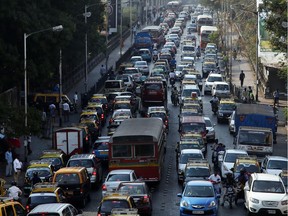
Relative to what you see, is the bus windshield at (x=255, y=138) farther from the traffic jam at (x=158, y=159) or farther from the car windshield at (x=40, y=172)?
the car windshield at (x=40, y=172)

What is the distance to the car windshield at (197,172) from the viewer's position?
143 feet

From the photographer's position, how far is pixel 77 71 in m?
95.5

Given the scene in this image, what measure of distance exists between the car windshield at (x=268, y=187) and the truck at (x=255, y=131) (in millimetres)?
12460

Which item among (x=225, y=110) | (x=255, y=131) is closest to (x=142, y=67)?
(x=225, y=110)

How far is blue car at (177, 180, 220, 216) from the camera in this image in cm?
3731

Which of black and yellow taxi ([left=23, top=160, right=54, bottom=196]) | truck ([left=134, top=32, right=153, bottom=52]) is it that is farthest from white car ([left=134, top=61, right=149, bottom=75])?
black and yellow taxi ([left=23, top=160, right=54, bottom=196])

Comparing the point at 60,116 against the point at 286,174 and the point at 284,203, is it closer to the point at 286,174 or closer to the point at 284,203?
the point at 286,174

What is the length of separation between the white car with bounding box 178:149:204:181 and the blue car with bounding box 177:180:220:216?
781 centimetres

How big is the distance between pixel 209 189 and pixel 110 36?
97.0 m

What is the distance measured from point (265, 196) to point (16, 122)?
60.5 ft

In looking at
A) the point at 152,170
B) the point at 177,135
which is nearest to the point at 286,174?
the point at 152,170

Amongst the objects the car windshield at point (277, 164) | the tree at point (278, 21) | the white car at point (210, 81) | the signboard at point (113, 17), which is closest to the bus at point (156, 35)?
the signboard at point (113, 17)

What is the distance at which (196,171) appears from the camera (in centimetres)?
4381

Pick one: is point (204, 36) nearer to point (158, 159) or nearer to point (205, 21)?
point (205, 21)
